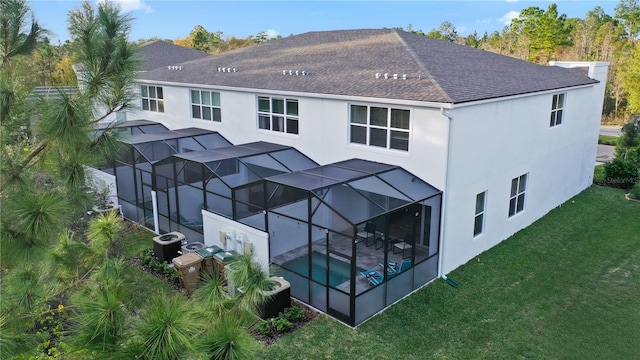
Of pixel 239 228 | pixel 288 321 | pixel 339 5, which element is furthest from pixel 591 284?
pixel 339 5

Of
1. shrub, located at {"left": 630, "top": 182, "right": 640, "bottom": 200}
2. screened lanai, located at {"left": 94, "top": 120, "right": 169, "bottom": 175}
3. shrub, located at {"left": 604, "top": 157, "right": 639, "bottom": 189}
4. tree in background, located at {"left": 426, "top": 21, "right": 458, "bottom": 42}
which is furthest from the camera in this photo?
tree in background, located at {"left": 426, "top": 21, "right": 458, "bottom": 42}

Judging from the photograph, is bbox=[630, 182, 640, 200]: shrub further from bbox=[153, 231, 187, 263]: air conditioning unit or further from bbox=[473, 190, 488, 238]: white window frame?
bbox=[153, 231, 187, 263]: air conditioning unit

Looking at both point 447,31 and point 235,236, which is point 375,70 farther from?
point 447,31

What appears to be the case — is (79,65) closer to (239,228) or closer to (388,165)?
(239,228)

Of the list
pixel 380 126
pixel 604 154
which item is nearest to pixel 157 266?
pixel 380 126

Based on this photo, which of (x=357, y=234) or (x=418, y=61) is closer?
(x=357, y=234)

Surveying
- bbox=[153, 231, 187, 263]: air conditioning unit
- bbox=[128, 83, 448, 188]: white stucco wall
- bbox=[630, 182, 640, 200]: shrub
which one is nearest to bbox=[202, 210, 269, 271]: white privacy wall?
bbox=[153, 231, 187, 263]: air conditioning unit
